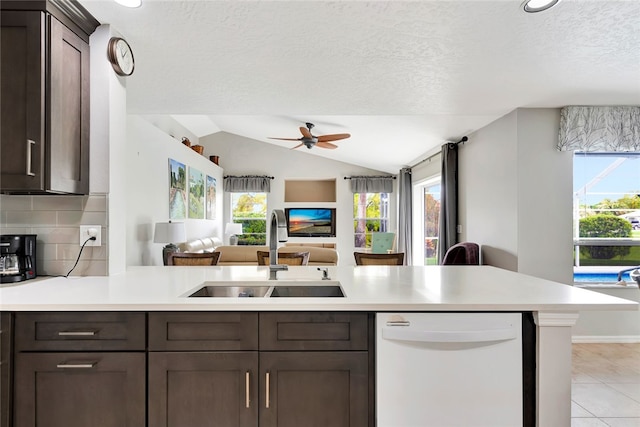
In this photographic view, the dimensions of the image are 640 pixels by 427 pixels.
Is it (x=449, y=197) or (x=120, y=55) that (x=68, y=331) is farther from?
(x=449, y=197)

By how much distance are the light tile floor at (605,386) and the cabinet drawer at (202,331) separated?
83.3 inches

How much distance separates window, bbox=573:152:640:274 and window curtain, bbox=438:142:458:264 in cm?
141

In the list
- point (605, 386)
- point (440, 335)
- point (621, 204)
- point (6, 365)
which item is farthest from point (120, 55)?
point (621, 204)

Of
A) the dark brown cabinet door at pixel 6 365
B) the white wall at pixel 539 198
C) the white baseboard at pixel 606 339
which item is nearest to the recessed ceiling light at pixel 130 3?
the dark brown cabinet door at pixel 6 365

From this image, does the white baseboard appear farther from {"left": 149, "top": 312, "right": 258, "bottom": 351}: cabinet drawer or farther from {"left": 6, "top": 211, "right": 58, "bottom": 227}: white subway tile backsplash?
{"left": 6, "top": 211, "right": 58, "bottom": 227}: white subway tile backsplash

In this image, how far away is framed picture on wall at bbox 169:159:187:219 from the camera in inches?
206

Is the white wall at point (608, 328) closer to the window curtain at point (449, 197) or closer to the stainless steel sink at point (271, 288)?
the window curtain at point (449, 197)

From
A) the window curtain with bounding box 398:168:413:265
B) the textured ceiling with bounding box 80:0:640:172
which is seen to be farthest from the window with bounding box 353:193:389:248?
the textured ceiling with bounding box 80:0:640:172

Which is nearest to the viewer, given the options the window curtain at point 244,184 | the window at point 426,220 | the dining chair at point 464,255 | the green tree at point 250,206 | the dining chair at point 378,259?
the dining chair at point 378,259

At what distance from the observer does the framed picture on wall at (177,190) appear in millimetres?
5232

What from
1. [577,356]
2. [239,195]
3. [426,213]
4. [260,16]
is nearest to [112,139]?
[260,16]

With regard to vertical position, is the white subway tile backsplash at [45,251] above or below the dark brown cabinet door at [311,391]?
above

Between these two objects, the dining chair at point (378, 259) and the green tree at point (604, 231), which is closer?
the dining chair at point (378, 259)

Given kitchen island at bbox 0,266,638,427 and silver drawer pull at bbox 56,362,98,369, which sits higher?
kitchen island at bbox 0,266,638,427
